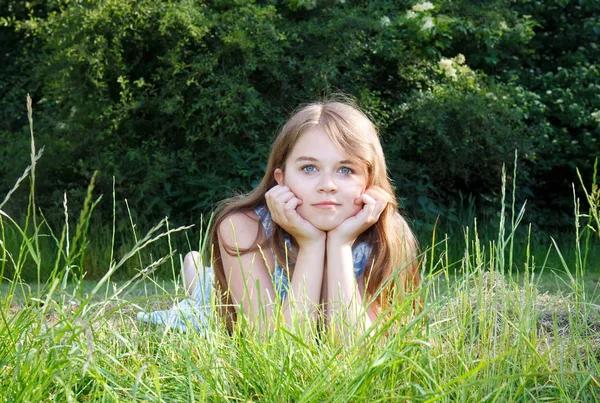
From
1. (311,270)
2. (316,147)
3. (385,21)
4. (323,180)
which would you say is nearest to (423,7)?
(385,21)

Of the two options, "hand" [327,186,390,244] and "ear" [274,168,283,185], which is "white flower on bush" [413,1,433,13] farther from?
"hand" [327,186,390,244]

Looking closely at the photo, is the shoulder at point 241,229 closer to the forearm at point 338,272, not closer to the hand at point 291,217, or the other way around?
the hand at point 291,217

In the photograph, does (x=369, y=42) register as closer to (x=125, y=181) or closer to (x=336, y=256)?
(x=125, y=181)

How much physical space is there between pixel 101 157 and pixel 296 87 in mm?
1775

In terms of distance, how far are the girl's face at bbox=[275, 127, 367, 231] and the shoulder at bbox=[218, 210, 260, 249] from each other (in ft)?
0.83

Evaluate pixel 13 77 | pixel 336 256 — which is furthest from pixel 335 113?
pixel 13 77

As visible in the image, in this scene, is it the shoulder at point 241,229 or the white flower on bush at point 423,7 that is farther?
the white flower on bush at point 423,7

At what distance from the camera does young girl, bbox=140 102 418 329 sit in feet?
10.1

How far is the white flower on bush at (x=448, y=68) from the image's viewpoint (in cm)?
740

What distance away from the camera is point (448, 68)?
7438mm

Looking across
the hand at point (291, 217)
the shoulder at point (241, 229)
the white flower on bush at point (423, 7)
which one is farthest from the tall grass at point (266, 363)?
the white flower on bush at point (423, 7)

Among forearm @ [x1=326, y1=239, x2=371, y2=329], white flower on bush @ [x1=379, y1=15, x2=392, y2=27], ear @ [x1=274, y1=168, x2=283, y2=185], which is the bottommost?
forearm @ [x1=326, y1=239, x2=371, y2=329]

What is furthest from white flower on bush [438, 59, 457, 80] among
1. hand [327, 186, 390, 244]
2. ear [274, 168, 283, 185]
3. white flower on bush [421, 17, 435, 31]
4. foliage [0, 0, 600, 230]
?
hand [327, 186, 390, 244]

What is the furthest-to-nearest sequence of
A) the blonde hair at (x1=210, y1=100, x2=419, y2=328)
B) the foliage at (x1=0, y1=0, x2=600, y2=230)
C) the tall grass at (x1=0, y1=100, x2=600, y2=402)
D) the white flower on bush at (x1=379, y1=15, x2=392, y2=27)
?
the white flower on bush at (x1=379, y1=15, x2=392, y2=27), the foliage at (x1=0, y1=0, x2=600, y2=230), the blonde hair at (x1=210, y1=100, x2=419, y2=328), the tall grass at (x1=0, y1=100, x2=600, y2=402)
